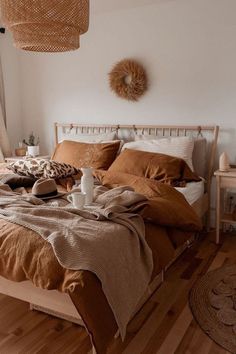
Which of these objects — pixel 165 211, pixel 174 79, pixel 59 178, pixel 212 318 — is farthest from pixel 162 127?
pixel 212 318

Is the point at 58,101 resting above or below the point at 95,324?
above

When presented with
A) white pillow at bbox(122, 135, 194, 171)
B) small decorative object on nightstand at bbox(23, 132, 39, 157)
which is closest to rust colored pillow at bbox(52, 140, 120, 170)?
white pillow at bbox(122, 135, 194, 171)

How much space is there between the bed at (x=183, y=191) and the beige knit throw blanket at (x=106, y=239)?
0.41 feet

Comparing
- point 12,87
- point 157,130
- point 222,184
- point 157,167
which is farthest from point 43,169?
point 12,87

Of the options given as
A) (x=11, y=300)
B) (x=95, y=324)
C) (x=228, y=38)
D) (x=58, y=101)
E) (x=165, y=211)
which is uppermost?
(x=228, y=38)

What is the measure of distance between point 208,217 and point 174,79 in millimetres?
1433

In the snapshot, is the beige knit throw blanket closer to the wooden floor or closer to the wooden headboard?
the wooden floor

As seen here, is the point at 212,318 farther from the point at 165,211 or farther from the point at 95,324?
the point at 95,324

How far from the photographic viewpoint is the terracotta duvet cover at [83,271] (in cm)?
143

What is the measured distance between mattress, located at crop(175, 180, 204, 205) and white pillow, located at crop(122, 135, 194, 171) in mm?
201

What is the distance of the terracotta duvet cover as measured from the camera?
143 centimetres

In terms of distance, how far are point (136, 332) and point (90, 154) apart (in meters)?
1.88

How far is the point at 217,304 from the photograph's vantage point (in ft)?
6.95

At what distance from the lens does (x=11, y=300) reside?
221 centimetres
